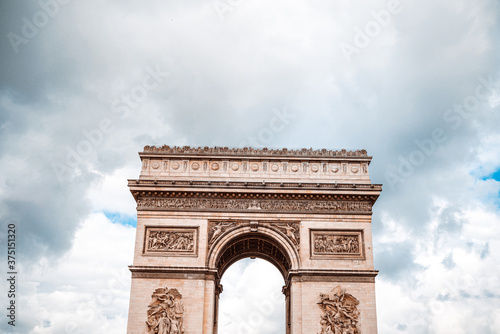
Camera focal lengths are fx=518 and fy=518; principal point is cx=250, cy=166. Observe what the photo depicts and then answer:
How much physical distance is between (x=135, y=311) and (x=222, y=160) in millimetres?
9081

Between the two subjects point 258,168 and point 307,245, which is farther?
point 258,168

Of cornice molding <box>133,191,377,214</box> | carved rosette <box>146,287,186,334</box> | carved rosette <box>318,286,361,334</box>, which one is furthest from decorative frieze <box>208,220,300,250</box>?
carved rosette <box>146,287,186,334</box>

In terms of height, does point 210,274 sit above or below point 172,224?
below

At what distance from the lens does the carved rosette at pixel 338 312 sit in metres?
25.2

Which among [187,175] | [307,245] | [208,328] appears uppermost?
[187,175]

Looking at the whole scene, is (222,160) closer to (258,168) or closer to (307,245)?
(258,168)

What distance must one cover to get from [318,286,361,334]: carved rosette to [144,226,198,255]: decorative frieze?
7116 millimetres

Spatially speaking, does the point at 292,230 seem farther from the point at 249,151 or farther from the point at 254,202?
the point at 249,151

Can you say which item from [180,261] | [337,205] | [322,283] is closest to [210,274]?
[180,261]

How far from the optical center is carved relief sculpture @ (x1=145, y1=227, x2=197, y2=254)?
87.2ft

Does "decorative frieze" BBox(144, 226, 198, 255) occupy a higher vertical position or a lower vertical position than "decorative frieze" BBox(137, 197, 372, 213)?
lower

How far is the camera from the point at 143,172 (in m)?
28.2

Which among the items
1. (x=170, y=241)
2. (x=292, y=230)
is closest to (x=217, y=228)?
(x=170, y=241)

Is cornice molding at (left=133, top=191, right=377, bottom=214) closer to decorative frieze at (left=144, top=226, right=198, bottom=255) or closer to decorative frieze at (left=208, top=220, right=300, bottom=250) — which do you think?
decorative frieze at (left=208, top=220, right=300, bottom=250)
